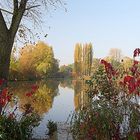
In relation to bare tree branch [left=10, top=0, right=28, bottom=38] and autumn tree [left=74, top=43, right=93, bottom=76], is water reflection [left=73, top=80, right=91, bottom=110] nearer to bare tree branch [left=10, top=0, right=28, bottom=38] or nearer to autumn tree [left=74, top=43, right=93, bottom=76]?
bare tree branch [left=10, top=0, right=28, bottom=38]

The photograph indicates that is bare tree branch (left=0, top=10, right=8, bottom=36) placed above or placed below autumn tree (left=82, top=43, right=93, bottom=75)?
below

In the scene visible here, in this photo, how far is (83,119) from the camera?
587 cm

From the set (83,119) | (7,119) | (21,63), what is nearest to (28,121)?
(7,119)

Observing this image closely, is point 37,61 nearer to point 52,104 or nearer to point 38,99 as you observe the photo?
point 38,99

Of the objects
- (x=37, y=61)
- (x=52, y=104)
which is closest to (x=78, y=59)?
(x=37, y=61)

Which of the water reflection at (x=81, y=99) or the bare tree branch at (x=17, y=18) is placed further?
the bare tree branch at (x=17, y=18)

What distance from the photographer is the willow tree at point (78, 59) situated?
102188mm

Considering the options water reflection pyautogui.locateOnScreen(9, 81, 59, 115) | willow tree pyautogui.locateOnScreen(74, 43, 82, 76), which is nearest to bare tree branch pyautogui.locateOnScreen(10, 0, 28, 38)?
water reflection pyautogui.locateOnScreen(9, 81, 59, 115)

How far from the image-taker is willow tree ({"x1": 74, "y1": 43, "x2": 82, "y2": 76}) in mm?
102188

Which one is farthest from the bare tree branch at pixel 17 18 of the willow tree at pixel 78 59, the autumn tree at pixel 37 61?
the willow tree at pixel 78 59

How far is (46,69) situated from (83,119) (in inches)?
2919

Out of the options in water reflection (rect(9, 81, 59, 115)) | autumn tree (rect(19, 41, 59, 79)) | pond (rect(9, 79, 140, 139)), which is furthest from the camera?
autumn tree (rect(19, 41, 59, 79))

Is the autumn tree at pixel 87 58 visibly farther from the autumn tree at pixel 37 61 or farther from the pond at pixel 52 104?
the pond at pixel 52 104

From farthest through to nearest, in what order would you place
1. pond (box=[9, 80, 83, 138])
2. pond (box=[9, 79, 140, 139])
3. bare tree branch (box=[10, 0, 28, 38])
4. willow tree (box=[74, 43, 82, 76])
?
1. willow tree (box=[74, 43, 82, 76])
2. pond (box=[9, 80, 83, 138])
3. pond (box=[9, 79, 140, 139])
4. bare tree branch (box=[10, 0, 28, 38])
